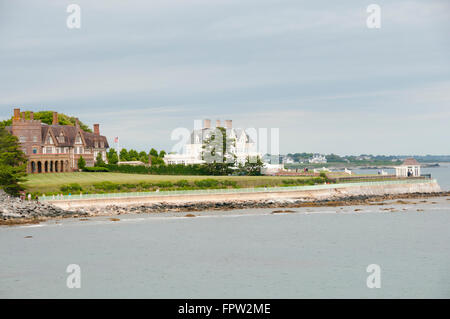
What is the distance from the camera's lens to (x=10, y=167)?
6406 cm

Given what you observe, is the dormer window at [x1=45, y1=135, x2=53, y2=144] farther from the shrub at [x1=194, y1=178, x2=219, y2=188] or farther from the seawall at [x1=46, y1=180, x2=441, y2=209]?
the seawall at [x1=46, y1=180, x2=441, y2=209]

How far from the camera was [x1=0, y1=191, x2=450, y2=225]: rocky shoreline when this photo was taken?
58.3 meters

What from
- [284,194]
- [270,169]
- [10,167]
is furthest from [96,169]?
[284,194]

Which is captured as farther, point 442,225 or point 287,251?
point 442,225

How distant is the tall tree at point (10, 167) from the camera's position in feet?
208

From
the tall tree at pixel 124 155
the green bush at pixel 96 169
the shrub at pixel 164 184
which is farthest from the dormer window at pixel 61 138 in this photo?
the tall tree at pixel 124 155

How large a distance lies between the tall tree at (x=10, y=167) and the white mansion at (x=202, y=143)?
47096 mm

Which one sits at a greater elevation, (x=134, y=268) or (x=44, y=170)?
(x=44, y=170)

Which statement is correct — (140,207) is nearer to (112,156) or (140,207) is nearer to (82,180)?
(82,180)

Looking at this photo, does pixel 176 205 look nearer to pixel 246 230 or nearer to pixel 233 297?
pixel 246 230

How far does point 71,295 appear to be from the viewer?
28266 mm

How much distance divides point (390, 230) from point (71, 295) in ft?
107

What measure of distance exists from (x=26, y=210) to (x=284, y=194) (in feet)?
112
